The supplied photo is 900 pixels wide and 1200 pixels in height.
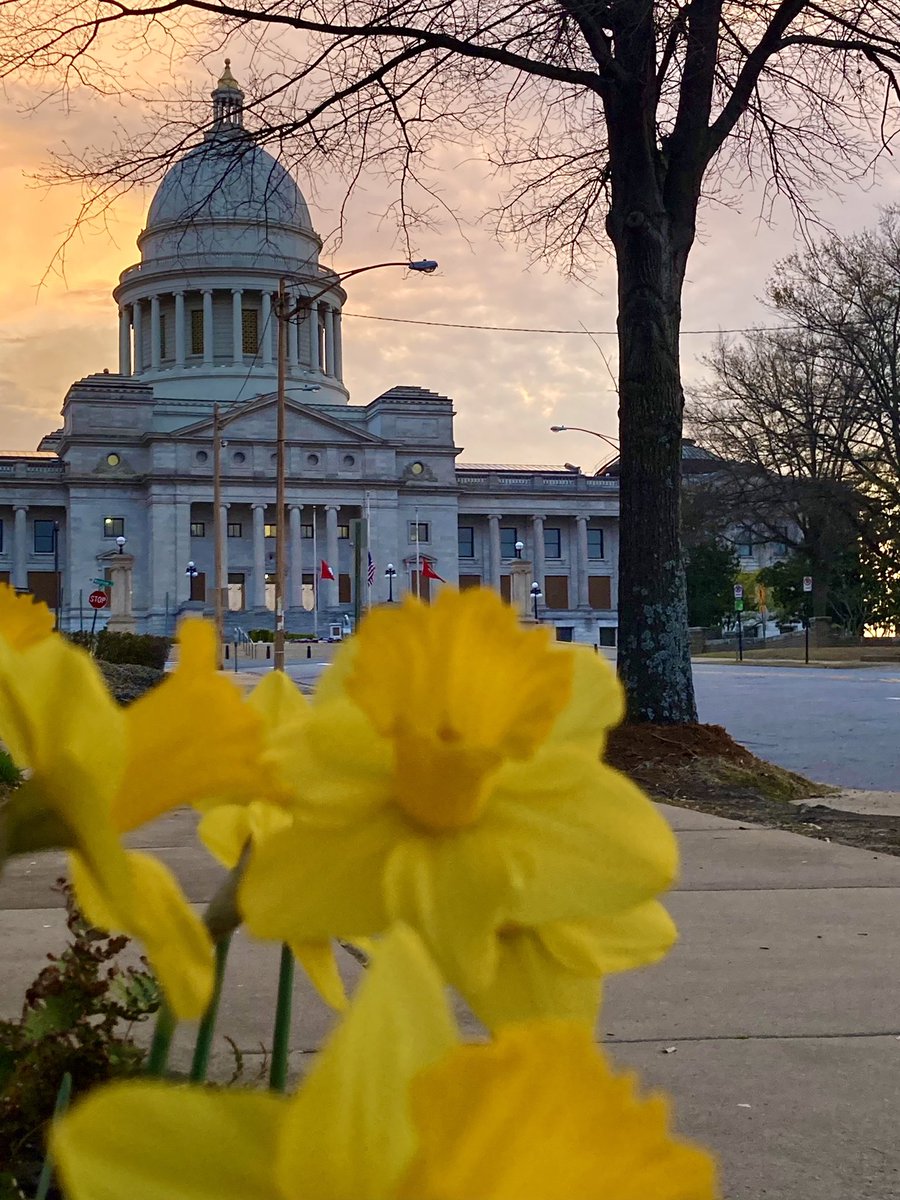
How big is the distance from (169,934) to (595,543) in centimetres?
7959

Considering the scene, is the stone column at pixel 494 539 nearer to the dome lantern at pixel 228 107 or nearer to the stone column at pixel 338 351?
the stone column at pixel 338 351

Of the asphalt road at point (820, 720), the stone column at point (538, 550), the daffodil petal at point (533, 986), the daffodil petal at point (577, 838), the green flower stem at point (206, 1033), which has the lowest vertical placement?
the asphalt road at point (820, 720)

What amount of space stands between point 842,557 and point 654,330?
38.0 m

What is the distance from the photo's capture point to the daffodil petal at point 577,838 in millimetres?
408

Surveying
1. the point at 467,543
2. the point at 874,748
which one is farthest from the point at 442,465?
the point at 874,748

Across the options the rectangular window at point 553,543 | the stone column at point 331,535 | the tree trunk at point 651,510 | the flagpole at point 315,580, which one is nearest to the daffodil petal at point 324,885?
the tree trunk at point 651,510

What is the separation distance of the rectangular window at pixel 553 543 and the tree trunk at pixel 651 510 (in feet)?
227

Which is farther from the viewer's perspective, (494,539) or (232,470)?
(494,539)

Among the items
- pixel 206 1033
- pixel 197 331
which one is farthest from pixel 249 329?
pixel 206 1033

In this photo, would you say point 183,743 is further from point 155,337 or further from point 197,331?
point 155,337

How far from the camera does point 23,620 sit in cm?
47

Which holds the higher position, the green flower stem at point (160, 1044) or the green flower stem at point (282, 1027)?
the green flower stem at point (160, 1044)

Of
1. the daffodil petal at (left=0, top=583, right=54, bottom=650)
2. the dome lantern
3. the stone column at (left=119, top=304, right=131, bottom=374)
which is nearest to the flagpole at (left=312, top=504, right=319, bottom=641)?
the stone column at (left=119, top=304, right=131, bottom=374)

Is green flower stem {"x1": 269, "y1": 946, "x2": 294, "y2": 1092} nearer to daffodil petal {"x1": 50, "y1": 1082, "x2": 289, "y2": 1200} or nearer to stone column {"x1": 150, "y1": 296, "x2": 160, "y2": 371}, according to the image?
daffodil petal {"x1": 50, "y1": 1082, "x2": 289, "y2": 1200}
